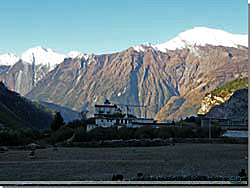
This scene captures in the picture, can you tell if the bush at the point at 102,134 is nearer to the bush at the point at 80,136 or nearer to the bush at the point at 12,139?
the bush at the point at 80,136

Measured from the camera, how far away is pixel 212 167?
69.8 feet

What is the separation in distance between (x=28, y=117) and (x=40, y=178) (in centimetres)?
9270

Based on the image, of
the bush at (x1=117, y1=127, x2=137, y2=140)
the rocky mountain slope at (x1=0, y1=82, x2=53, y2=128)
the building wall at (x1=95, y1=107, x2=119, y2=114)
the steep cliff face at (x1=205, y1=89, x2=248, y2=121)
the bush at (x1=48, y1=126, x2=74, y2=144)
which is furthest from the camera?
the rocky mountain slope at (x1=0, y1=82, x2=53, y2=128)

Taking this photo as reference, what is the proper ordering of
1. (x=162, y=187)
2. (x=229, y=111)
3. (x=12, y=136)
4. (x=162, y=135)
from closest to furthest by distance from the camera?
(x=162, y=187), (x=12, y=136), (x=162, y=135), (x=229, y=111)

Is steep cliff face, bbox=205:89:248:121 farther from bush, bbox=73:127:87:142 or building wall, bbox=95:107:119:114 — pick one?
bush, bbox=73:127:87:142

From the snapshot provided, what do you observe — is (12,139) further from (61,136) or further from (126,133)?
(126,133)

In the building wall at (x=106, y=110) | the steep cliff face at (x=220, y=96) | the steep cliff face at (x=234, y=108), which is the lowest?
the building wall at (x=106, y=110)

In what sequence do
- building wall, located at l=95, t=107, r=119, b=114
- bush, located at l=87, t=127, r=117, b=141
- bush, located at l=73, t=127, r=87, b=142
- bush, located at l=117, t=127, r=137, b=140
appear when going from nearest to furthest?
1. bush, located at l=73, t=127, r=87, b=142
2. bush, located at l=87, t=127, r=117, b=141
3. bush, located at l=117, t=127, r=137, b=140
4. building wall, located at l=95, t=107, r=119, b=114

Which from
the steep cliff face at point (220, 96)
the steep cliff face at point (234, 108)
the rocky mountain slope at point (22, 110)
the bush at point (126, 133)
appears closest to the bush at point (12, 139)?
the bush at point (126, 133)

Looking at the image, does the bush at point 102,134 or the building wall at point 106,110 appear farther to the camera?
the building wall at point 106,110

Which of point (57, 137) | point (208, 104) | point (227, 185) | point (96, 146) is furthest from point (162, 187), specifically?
point (208, 104)

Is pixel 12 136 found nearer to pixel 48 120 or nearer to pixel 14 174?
pixel 14 174

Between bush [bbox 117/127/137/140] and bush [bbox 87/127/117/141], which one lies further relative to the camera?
bush [bbox 117/127/137/140]

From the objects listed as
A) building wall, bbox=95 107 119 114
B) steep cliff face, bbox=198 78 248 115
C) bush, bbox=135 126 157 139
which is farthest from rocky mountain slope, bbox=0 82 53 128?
bush, bbox=135 126 157 139
